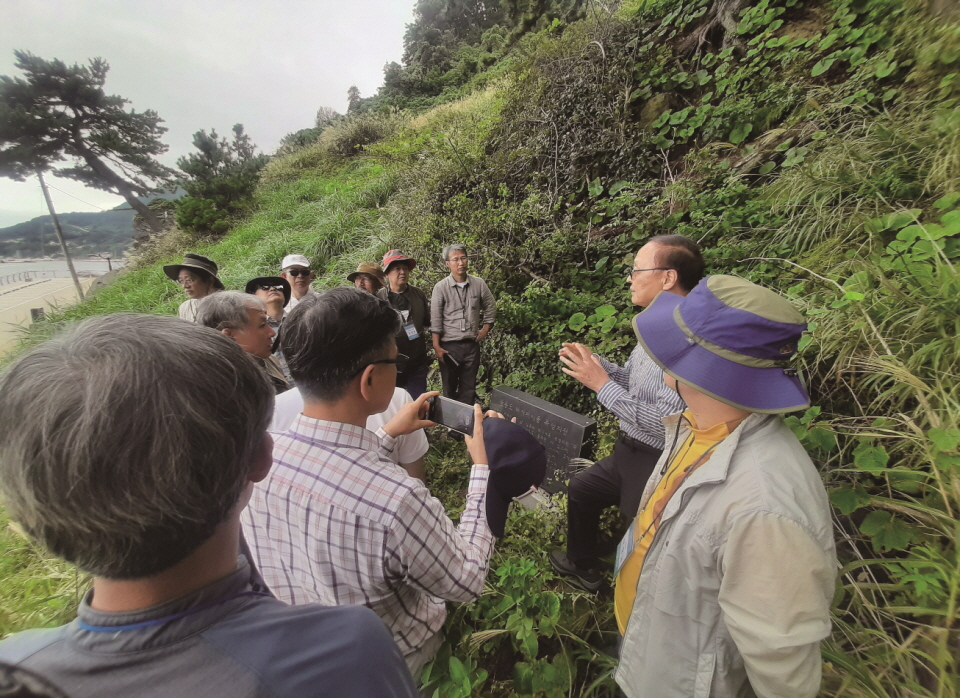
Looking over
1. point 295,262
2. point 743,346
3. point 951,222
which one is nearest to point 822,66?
point 951,222

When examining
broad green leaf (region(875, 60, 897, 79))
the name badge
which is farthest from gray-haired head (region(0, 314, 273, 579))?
broad green leaf (region(875, 60, 897, 79))

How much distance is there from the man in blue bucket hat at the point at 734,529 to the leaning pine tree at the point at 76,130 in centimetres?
1889

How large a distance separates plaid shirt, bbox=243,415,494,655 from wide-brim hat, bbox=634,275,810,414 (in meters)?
0.89

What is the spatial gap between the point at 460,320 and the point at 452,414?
2.51m

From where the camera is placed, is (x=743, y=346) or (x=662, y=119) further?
(x=662, y=119)

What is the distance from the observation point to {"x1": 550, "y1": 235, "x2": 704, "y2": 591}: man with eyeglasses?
1959 millimetres

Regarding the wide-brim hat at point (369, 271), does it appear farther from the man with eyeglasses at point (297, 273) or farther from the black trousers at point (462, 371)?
the black trousers at point (462, 371)

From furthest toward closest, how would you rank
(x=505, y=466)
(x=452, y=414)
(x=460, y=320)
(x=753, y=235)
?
(x=460, y=320), (x=753, y=235), (x=452, y=414), (x=505, y=466)

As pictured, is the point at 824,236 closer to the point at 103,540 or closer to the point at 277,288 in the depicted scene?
the point at 103,540

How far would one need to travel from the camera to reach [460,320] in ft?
13.3

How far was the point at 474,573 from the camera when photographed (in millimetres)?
1112

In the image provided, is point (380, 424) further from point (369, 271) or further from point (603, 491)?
point (369, 271)

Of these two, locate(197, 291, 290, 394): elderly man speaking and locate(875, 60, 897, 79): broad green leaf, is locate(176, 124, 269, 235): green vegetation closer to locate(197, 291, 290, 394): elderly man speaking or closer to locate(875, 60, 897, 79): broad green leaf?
locate(197, 291, 290, 394): elderly man speaking

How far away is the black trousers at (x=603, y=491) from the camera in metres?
2.05
